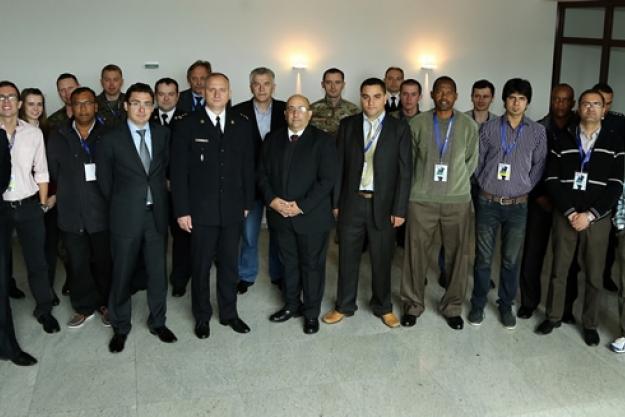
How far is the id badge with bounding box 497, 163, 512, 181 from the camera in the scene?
3922 mm

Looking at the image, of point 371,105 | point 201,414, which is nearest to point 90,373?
point 201,414

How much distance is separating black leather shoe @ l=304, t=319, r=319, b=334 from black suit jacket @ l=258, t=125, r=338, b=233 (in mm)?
651

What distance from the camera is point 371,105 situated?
3.83 m

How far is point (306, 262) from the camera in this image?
4.05 metres

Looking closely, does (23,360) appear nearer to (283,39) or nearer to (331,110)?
(331,110)

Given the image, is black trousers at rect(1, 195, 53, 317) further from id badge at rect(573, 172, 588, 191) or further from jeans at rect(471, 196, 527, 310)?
id badge at rect(573, 172, 588, 191)

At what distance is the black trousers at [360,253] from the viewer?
158 inches

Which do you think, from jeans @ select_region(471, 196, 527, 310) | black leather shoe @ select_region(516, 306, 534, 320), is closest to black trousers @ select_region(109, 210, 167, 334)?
jeans @ select_region(471, 196, 527, 310)

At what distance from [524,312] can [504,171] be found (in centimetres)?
113

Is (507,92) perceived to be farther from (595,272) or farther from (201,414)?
(201,414)

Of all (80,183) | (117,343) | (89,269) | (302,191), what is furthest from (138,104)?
(117,343)

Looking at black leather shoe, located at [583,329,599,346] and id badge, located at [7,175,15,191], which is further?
black leather shoe, located at [583,329,599,346]

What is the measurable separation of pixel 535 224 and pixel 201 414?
103 inches

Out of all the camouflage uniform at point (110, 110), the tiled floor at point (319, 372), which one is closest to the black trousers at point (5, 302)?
the tiled floor at point (319, 372)
